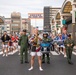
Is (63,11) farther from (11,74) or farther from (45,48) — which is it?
(11,74)

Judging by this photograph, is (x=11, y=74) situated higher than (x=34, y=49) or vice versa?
(x=34, y=49)

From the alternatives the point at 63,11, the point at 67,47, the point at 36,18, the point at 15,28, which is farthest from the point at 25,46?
the point at 15,28

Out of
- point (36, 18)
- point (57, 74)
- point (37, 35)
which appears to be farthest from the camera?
point (36, 18)

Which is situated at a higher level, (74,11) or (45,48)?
(74,11)

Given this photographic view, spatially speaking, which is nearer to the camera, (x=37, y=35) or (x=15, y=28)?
(x=37, y=35)

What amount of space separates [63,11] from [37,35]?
45935 mm

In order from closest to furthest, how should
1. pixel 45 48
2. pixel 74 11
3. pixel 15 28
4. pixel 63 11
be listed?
pixel 45 48 → pixel 74 11 → pixel 63 11 → pixel 15 28

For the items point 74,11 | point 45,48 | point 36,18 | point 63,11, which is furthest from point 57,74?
point 36,18

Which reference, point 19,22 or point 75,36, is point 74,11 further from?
point 19,22

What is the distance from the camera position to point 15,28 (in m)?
190

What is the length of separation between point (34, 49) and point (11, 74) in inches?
71.9

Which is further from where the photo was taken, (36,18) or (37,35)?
(36,18)

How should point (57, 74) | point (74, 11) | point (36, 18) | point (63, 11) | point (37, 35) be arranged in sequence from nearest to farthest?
point (57, 74) → point (37, 35) → point (74, 11) → point (63, 11) → point (36, 18)

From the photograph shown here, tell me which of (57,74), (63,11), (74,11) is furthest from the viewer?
(63,11)
